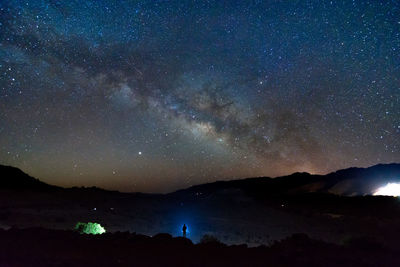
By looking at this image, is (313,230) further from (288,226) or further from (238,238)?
(238,238)

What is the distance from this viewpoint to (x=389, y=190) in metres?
43.6

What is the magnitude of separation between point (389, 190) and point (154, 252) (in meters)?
41.1

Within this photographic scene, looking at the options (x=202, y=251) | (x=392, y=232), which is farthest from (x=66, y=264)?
(x=392, y=232)

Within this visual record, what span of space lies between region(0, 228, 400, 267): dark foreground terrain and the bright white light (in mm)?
31875

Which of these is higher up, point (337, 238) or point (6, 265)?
point (6, 265)

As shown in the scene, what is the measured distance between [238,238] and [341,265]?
11499 mm

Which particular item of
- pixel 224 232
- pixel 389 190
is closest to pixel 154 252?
pixel 224 232

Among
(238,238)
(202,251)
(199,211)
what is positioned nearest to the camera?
(202,251)

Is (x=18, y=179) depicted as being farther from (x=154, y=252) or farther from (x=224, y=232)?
(x=154, y=252)

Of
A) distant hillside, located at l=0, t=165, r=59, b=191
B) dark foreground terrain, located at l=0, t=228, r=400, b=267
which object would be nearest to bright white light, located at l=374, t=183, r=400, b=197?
dark foreground terrain, located at l=0, t=228, r=400, b=267

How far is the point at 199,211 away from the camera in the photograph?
36.5 metres

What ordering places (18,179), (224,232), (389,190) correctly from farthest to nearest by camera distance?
(18,179)
(389,190)
(224,232)

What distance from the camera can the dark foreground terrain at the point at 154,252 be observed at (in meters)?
10.4

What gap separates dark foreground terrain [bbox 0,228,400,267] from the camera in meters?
10.4
